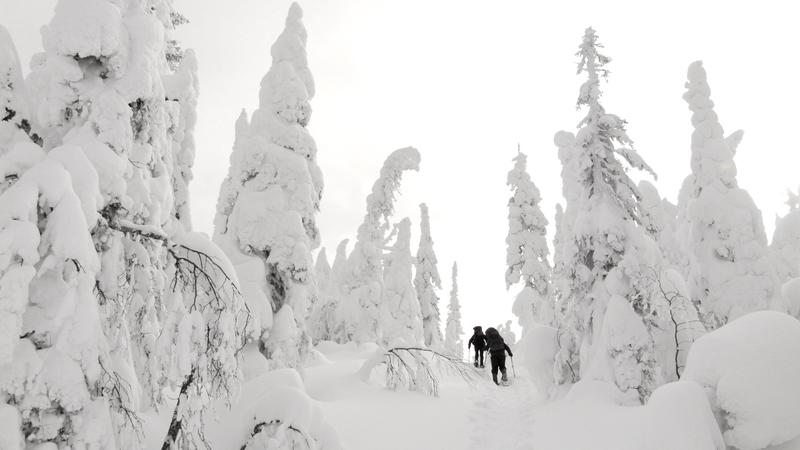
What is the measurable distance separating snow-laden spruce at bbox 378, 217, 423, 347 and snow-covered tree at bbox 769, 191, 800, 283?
18492mm

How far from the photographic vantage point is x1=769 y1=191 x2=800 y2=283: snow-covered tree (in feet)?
74.2

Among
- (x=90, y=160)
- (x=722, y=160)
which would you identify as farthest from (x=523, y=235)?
(x=90, y=160)

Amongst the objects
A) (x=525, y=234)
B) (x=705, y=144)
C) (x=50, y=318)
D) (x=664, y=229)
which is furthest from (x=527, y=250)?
(x=50, y=318)

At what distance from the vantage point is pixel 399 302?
97.5 ft

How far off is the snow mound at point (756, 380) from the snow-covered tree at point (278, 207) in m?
9.21

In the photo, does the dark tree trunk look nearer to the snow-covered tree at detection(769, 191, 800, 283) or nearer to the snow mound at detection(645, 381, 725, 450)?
the snow mound at detection(645, 381, 725, 450)

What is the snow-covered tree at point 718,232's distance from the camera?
55.6 ft

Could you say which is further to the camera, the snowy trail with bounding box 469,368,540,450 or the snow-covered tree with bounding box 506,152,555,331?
the snow-covered tree with bounding box 506,152,555,331

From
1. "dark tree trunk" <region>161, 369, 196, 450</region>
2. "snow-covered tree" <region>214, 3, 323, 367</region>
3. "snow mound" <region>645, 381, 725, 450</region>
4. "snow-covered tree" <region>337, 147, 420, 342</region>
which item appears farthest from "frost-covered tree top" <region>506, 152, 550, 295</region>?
"dark tree trunk" <region>161, 369, 196, 450</region>

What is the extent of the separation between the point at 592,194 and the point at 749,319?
237 inches

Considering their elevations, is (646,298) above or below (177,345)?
above

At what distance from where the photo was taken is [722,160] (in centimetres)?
1777

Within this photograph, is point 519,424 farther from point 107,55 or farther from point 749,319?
point 107,55

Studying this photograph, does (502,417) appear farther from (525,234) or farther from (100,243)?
(525,234)
